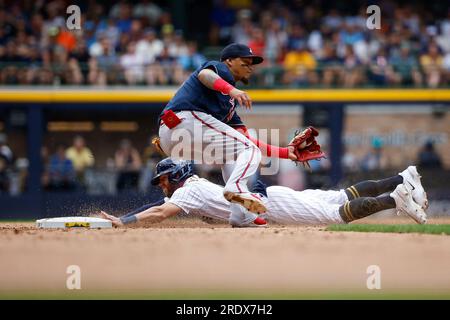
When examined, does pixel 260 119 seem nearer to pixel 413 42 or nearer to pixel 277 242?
pixel 413 42

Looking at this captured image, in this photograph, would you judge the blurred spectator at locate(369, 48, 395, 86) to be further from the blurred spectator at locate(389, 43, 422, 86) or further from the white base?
the white base

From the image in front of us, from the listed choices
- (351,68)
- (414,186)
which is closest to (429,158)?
(351,68)

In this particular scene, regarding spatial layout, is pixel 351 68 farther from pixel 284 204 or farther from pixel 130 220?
pixel 130 220

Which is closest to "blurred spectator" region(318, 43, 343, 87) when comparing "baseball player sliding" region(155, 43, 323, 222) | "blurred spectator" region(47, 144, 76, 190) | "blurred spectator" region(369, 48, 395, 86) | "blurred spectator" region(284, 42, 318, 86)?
"blurred spectator" region(284, 42, 318, 86)

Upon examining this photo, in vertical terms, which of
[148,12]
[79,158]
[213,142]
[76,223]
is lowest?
[79,158]

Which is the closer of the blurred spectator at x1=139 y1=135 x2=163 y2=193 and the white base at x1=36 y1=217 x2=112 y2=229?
the white base at x1=36 y1=217 x2=112 y2=229

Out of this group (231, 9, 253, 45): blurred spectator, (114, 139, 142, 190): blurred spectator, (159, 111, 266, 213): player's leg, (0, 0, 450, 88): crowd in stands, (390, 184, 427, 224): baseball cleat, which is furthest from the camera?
(231, 9, 253, 45): blurred spectator
